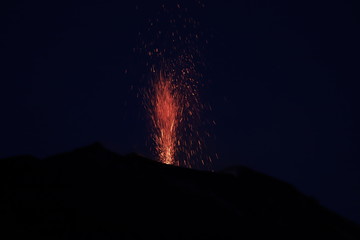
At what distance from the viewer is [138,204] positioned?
26.1 feet

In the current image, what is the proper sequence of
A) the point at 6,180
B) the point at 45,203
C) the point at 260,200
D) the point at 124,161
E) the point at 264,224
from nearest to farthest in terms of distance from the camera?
1. the point at 45,203
2. the point at 6,180
3. the point at 264,224
4. the point at 124,161
5. the point at 260,200

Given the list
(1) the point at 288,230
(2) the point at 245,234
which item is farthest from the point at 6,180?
(1) the point at 288,230

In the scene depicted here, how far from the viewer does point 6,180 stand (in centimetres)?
790

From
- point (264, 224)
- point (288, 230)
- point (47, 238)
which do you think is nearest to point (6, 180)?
point (47, 238)

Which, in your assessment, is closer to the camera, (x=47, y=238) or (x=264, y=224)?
(x=47, y=238)

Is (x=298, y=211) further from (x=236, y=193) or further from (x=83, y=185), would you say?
(x=83, y=185)

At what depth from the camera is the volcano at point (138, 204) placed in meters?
6.76

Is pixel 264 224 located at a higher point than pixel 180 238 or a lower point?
higher

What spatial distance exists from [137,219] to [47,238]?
170 centimetres

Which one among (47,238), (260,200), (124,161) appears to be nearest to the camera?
(47,238)

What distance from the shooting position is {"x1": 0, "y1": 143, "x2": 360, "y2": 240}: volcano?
6.76 metres

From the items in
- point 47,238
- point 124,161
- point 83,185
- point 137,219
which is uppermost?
point 124,161

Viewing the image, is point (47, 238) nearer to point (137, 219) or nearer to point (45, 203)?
point (45, 203)

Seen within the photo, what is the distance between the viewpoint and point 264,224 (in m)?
8.98
